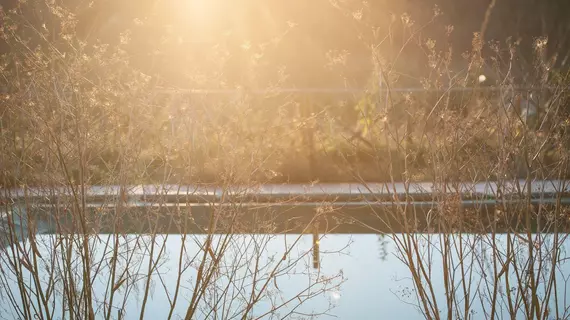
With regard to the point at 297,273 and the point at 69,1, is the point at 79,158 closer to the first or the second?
the point at 297,273

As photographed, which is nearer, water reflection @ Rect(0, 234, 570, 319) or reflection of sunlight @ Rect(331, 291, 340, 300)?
water reflection @ Rect(0, 234, 570, 319)

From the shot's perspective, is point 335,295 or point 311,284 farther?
point 335,295

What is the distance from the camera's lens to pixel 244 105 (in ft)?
12.7

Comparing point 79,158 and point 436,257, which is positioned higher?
point 436,257

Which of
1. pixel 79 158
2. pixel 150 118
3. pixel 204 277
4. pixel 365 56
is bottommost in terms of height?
pixel 204 277

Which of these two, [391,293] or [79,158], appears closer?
[79,158]

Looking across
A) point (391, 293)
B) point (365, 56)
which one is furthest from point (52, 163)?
point (365, 56)

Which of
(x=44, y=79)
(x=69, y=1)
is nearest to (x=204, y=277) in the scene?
(x=44, y=79)

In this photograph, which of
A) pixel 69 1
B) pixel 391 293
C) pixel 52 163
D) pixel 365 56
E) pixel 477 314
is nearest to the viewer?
pixel 52 163

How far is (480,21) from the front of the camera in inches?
631

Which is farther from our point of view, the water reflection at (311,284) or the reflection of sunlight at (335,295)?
the reflection of sunlight at (335,295)

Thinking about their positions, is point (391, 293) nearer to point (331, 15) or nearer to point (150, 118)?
point (150, 118)

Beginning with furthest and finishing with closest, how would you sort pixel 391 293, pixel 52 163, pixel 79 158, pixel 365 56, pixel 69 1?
1. pixel 365 56
2. pixel 69 1
3. pixel 391 293
4. pixel 52 163
5. pixel 79 158

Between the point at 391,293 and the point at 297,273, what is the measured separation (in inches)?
24.5
